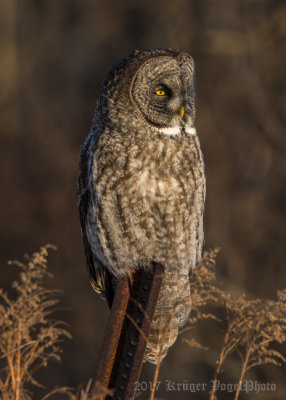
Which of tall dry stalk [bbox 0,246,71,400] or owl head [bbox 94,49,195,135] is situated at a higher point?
owl head [bbox 94,49,195,135]

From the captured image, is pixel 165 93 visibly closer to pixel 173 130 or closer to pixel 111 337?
pixel 173 130

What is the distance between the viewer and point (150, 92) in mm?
2145

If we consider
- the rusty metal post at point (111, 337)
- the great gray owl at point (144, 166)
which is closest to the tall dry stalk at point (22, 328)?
the rusty metal post at point (111, 337)

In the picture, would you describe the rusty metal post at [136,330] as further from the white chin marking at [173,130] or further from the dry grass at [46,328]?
the white chin marking at [173,130]

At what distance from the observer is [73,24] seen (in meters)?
8.87

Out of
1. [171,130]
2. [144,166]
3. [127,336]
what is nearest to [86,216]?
[144,166]

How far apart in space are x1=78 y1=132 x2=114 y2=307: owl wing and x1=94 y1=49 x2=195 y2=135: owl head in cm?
16

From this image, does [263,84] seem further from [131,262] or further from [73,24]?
[131,262]

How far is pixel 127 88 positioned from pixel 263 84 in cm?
515

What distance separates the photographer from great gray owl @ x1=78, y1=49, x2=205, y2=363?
2137 millimetres

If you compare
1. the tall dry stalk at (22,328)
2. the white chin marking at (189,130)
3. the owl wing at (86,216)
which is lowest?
the tall dry stalk at (22,328)

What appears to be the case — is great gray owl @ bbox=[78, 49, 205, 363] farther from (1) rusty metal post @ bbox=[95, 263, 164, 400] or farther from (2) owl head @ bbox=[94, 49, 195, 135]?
(1) rusty metal post @ bbox=[95, 263, 164, 400]

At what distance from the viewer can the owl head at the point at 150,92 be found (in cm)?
210

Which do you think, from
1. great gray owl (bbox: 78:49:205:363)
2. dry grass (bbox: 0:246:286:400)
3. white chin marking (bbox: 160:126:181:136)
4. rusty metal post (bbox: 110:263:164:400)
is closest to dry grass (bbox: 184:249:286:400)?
dry grass (bbox: 0:246:286:400)
